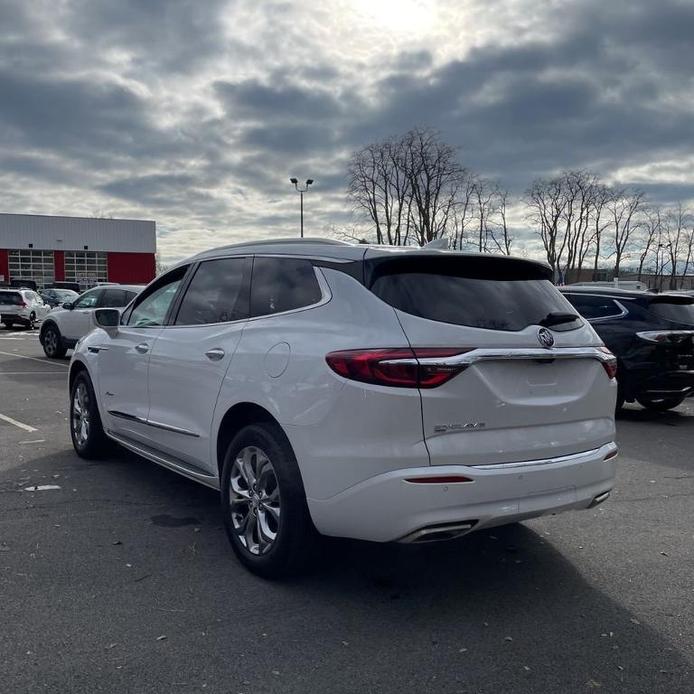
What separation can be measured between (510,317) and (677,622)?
1.66 meters

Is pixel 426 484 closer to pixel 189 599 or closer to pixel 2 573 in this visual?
pixel 189 599

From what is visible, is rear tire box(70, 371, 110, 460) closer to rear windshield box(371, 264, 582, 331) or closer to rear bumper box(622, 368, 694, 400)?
rear windshield box(371, 264, 582, 331)

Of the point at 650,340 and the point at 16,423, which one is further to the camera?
the point at 650,340

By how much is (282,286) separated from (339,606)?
1762 mm

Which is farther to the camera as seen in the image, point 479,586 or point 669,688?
point 479,586

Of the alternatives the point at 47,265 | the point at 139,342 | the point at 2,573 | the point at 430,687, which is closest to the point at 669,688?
the point at 430,687

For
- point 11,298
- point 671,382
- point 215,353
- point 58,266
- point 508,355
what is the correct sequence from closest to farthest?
point 508,355
point 215,353
point 671,382
point 11,298
point 58,266

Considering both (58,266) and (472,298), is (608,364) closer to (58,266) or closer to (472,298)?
(472,298)

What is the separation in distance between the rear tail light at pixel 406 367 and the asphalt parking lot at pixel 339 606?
116 centimetres

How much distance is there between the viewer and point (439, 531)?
10.7ft

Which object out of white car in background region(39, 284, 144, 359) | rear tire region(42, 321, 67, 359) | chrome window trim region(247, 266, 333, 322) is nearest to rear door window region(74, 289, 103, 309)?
white car in background region(39, 284, 144, 359)

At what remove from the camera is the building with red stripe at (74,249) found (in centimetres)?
6969

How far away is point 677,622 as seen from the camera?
341 cm

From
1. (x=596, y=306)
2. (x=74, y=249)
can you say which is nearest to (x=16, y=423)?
(x=596, y=306)
